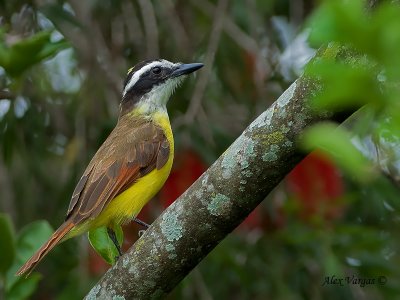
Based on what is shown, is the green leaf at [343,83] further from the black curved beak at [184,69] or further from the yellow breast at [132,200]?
the black curved beak at [184,69]

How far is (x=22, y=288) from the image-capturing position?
332cm

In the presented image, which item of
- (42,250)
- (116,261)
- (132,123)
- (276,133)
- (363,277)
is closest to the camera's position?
(276,133)

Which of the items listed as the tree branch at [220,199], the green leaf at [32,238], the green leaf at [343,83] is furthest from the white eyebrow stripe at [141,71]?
the green leaf at [343,83]

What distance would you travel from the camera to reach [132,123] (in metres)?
4.40

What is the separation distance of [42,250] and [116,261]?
1.70 feet

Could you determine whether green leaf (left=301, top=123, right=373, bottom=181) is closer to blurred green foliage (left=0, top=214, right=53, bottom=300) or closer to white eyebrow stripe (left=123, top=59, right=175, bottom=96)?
blurred green foliage (left=0, top=214, right=53, bottom=300)

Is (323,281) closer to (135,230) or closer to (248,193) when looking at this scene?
(135,230)

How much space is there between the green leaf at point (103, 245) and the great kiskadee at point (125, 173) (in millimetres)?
188

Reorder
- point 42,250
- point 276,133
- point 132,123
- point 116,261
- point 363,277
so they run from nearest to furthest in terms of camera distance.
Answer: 1. point 276,133
2. point 116,261
3. point 42,250
4. point 132,123
5. point 363,277

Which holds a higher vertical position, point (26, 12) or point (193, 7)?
point (26, 12)

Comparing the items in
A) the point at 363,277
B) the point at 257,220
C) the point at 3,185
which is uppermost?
the point at 3,185


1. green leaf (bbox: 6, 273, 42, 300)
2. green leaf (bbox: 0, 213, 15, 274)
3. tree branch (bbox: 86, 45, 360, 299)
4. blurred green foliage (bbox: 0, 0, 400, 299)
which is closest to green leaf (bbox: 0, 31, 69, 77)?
blurred green foliage (bbox: 0, 0, 400, 299)

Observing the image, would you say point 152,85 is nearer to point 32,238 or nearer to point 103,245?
point 32,238

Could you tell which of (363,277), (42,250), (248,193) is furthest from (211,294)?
(248,193)
